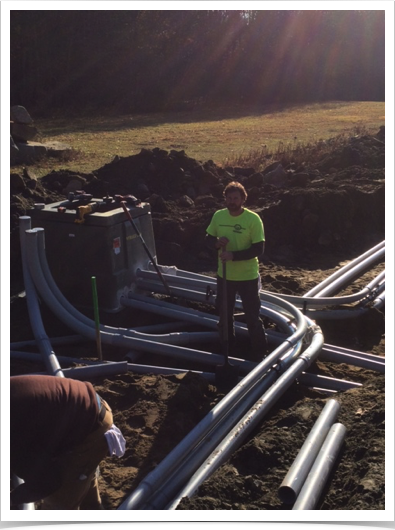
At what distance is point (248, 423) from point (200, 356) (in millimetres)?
1949

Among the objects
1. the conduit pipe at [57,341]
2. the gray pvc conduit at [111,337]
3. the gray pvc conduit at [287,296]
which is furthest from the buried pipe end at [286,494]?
the conduit pipe at [57,341]

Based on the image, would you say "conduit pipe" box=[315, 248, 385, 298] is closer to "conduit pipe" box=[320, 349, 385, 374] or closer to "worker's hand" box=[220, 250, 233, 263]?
"conduit pipe" box=[320, 349, 385, 374]

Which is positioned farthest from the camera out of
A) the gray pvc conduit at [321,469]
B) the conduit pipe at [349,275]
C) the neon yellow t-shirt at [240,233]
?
the conduit pipe at [349,275]

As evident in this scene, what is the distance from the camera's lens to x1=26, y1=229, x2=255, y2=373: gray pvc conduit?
688cm

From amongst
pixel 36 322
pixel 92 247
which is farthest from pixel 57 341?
pixel 92 247

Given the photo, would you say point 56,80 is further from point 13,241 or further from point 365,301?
point 365,301

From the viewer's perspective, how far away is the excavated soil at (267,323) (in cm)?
444

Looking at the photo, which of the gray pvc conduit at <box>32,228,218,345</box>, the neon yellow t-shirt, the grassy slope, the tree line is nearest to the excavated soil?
the gray pvc conduit at <box>32,228,218,345</box>

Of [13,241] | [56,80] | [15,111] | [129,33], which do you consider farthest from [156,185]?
[129,33]

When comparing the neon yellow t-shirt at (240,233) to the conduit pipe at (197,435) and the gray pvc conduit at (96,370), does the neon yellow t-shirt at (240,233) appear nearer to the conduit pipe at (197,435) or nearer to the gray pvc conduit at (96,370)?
the conduit pipe at (197,435)

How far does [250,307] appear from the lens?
6.78 metres

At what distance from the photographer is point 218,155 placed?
68.2 feet

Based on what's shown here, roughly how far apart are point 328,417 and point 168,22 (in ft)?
122

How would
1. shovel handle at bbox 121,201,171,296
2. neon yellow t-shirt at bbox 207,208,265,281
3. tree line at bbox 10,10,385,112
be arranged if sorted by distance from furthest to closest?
1. tree line at bbox 10,10,385,112
2. shovel handle at bbox 121,201,171,296
3. neon yellow t-shirt at bbox 207,208,265,281
